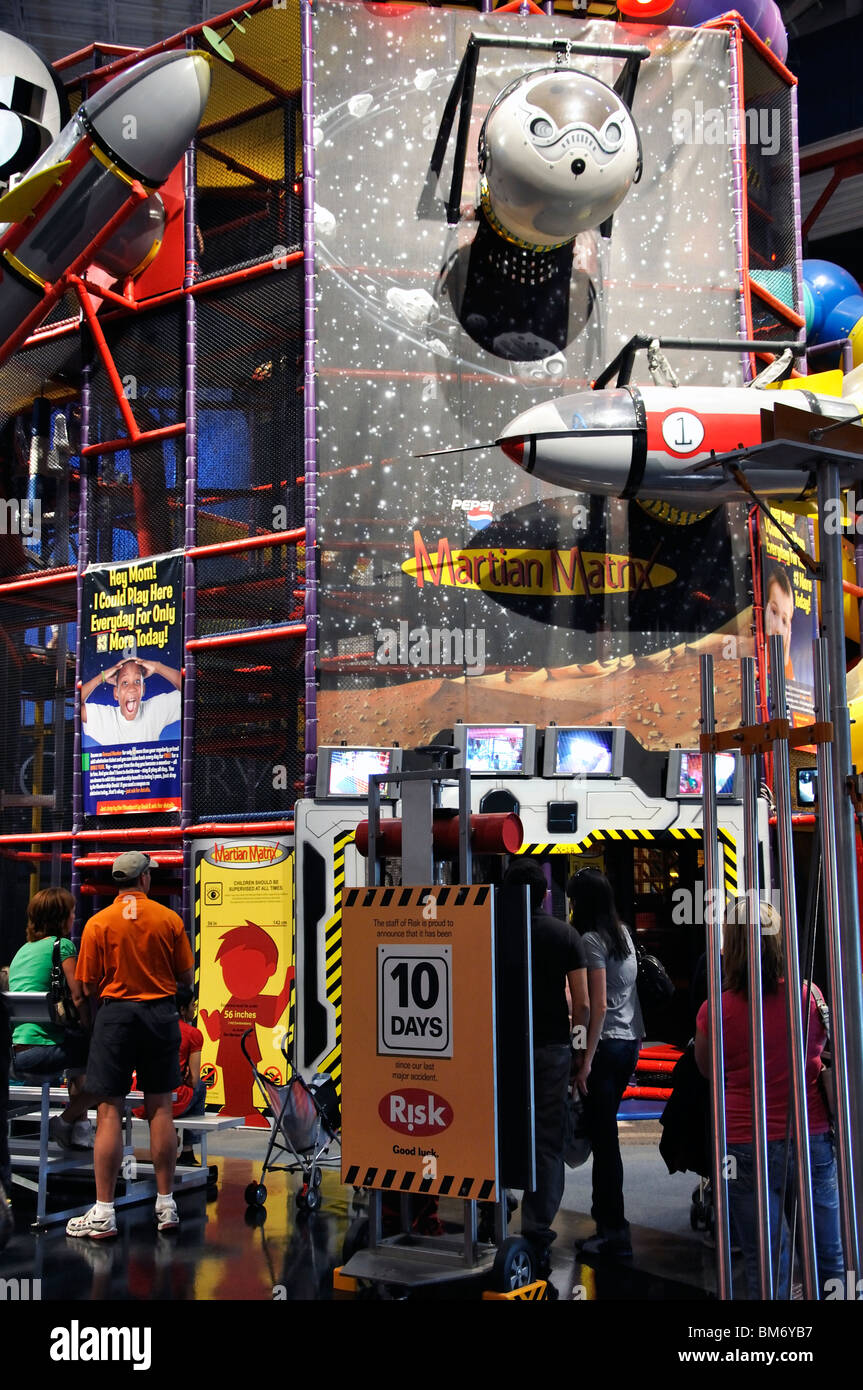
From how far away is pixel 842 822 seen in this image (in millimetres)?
3801

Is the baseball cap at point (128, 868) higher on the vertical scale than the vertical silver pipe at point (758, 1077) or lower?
higher

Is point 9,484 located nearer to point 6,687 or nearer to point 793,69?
point 6,687

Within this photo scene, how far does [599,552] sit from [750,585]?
5.04 feet

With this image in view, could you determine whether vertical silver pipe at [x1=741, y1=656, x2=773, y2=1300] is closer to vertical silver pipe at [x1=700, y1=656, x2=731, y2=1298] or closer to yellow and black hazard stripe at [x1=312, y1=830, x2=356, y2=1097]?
vertical silver pipe at [x1=700, y1=656, x2=731, y2=1298]

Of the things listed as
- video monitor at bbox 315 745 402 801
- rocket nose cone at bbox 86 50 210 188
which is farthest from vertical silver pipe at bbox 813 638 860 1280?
rocket nose cone at bbox 86 50 210 188

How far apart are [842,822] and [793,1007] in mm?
594

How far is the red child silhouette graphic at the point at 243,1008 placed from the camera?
33.7ft

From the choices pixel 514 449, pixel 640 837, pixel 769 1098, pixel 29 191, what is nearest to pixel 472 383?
pixel 514 449

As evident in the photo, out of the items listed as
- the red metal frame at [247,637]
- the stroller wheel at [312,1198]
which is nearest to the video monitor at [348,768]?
the red metal frame at [247,637]

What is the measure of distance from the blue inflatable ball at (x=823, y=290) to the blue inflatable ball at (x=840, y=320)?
41 millimetres

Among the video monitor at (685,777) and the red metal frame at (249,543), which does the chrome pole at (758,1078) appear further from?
the red metal frame at (249,543)

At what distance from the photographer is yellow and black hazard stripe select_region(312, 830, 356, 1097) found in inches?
363

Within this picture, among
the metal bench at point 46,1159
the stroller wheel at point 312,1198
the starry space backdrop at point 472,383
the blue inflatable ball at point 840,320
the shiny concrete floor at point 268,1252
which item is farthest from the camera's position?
the blue inflatable ball at point 840,320

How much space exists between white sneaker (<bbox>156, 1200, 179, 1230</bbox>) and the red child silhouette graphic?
10.7ft
